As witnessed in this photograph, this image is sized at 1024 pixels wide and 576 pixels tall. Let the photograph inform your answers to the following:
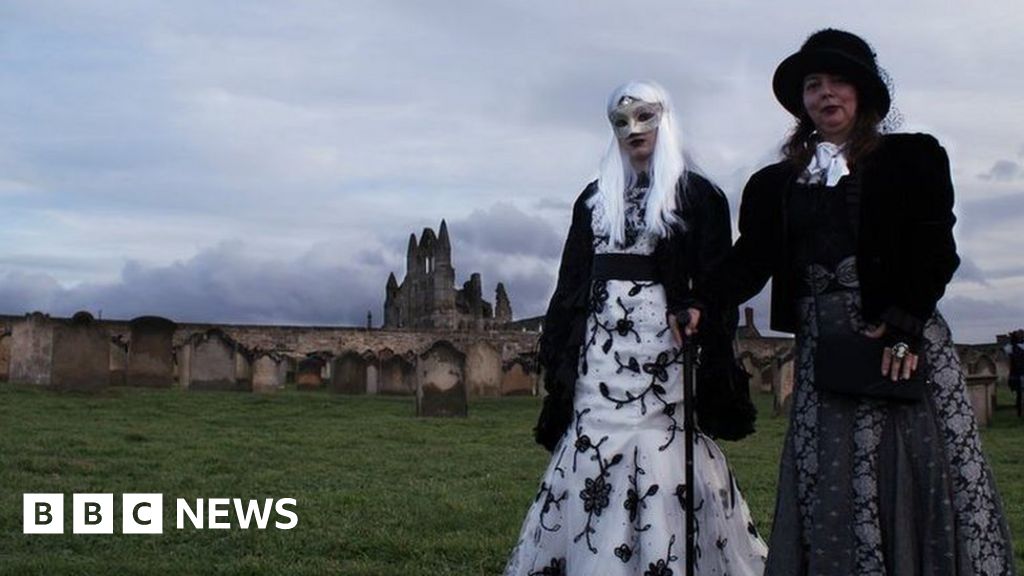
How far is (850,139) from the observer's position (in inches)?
155

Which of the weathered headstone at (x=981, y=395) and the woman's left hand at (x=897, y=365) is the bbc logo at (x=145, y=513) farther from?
the weathered headstone at (x=981, y=395)

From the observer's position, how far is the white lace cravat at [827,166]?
12.6 ft

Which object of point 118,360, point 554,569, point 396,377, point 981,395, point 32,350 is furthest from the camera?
point 118,360

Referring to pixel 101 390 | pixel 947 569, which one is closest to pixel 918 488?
pixel 947 569

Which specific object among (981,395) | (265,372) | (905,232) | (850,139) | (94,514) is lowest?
(94,514)

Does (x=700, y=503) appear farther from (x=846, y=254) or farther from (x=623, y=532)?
(x=846, y=254)

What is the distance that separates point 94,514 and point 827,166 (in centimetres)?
544

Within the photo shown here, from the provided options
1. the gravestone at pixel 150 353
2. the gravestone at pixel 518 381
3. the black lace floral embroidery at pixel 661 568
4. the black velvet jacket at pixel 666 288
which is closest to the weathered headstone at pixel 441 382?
Result: the gravestone at pixel 150 353

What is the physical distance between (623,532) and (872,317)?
4.15 ft

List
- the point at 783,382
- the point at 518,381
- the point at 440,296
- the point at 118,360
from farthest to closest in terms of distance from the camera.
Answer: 1. the point at 440,296
2. the point at 518,381
3. the point at 118,360
4. the point at 783,382

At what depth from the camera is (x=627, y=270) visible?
4.75 m

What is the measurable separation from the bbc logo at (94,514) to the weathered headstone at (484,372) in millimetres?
15553

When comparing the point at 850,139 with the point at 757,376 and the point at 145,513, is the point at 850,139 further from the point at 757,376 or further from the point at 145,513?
the point at 757,376

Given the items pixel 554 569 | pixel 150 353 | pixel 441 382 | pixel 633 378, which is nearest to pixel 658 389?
pixel 633 378
